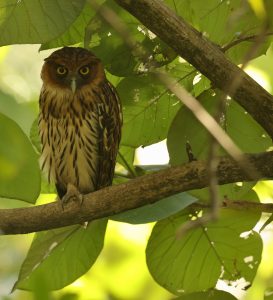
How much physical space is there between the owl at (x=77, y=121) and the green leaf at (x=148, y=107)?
0.49 metres

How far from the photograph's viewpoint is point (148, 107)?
8.50 ft

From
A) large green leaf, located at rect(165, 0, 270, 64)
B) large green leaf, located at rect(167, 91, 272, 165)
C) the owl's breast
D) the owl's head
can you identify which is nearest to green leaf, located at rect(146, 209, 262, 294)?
large green leaf, located at rect(167, 91, 272, 165)

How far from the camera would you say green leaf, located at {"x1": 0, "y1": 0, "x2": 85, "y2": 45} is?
2.22m

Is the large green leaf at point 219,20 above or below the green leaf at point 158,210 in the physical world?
above

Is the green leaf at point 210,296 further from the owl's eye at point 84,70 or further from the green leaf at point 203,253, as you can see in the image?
the owl's eye at point 84,70

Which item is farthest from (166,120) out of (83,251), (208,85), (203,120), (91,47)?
(203,120)

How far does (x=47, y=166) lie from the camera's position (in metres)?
3.21

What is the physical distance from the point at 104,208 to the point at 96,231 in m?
0.29

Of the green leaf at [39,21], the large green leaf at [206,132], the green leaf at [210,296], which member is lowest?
the green leaf at [210,296]

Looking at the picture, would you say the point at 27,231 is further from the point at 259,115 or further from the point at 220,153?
the point at 259,115

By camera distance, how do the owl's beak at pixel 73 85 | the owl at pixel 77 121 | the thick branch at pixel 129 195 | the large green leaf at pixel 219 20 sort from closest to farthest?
the thick branch at pixel 129 195 < the large green leaf at pixel 219 20 < the owl at pixel 77 121 < the owl's beak at pixel 73 85

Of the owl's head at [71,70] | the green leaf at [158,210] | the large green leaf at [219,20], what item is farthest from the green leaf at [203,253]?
the owl's head at [71,70]

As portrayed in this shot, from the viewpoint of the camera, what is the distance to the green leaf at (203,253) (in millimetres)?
2574

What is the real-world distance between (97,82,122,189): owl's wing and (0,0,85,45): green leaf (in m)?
0.72
